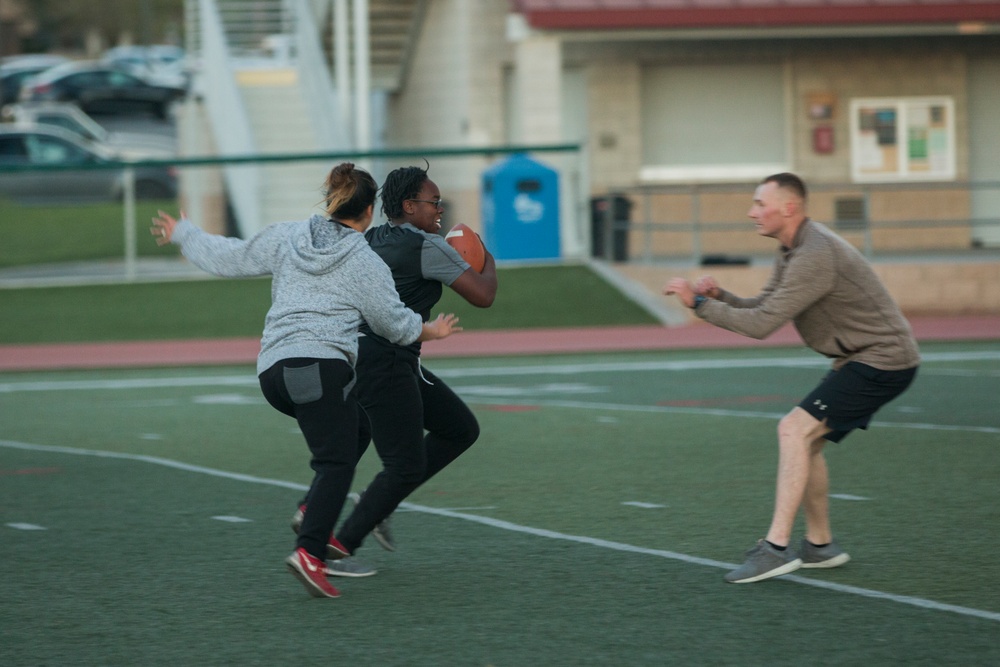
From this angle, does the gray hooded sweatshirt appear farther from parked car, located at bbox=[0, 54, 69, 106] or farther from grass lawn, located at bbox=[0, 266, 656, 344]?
parked car, located at bbox=[0, 54, 69, 106]

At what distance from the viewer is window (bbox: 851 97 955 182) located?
26.0 m

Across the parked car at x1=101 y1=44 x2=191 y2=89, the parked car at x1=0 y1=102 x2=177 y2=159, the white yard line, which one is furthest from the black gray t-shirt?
the parked car at x1=101 y1=44 x2=191 y2=89

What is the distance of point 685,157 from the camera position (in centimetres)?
2602

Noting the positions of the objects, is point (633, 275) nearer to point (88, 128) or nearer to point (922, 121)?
point (922, 121)

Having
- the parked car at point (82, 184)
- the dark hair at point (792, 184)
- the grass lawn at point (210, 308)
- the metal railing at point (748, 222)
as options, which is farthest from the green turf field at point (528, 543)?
the parked car at point (82, 184)

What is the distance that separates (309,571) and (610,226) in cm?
1631

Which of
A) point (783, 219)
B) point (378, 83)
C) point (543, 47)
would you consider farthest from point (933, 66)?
point (783, 219)

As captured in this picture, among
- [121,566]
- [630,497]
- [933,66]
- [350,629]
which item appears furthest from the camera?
[933,66]

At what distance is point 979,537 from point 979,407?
17.1ft

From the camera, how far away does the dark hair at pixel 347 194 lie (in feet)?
21.3

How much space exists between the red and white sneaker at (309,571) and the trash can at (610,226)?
15.9 metres

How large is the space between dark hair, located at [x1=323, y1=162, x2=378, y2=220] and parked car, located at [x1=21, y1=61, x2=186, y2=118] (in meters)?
42.6

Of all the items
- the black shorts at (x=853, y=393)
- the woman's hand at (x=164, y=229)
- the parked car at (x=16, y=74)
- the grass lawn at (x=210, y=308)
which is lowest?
the grass lawn at (x=210, y=308)

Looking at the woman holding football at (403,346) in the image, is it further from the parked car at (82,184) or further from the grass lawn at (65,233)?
the parked car at (82,184)
